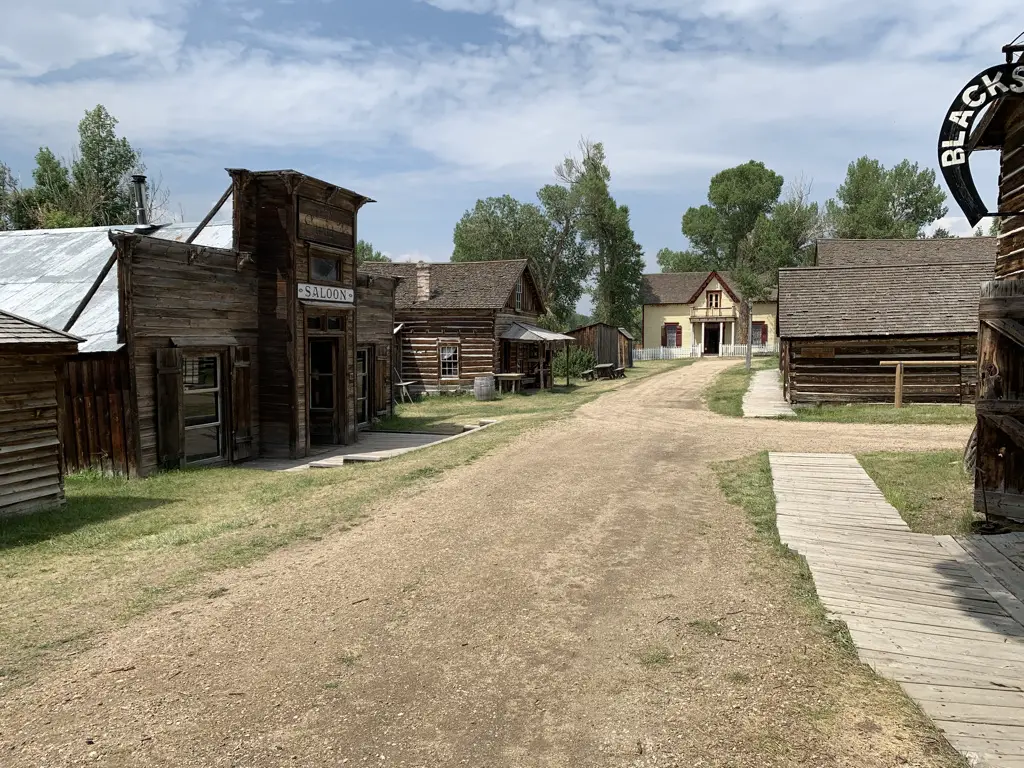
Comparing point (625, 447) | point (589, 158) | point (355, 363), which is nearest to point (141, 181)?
point (355, 363)

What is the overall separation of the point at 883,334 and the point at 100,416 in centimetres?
2014

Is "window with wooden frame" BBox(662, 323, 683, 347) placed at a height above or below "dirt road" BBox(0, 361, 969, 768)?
above

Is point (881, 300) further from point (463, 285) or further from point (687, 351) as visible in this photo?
point (687, 351)

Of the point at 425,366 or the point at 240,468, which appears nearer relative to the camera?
the point at 240,468

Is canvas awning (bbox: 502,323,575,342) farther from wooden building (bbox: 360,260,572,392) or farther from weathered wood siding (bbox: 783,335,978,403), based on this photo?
weathered wood siding (bbox: 783,335,978,403)

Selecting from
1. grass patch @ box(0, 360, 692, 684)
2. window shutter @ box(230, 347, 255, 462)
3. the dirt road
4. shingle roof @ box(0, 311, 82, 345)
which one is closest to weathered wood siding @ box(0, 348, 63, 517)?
shingle roof @ box(0, 311, 82, 345)

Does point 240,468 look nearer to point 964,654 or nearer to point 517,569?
point 517,569

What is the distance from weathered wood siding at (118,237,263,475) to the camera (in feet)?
38.4

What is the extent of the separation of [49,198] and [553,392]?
3298cm

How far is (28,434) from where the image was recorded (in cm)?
914

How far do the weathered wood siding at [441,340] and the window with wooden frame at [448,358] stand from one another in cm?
15

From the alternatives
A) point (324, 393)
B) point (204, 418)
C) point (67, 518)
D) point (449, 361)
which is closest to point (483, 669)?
point (67, 518)

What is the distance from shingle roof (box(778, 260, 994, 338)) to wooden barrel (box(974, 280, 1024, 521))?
42.1ft

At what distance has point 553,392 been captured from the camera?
30.8 m
